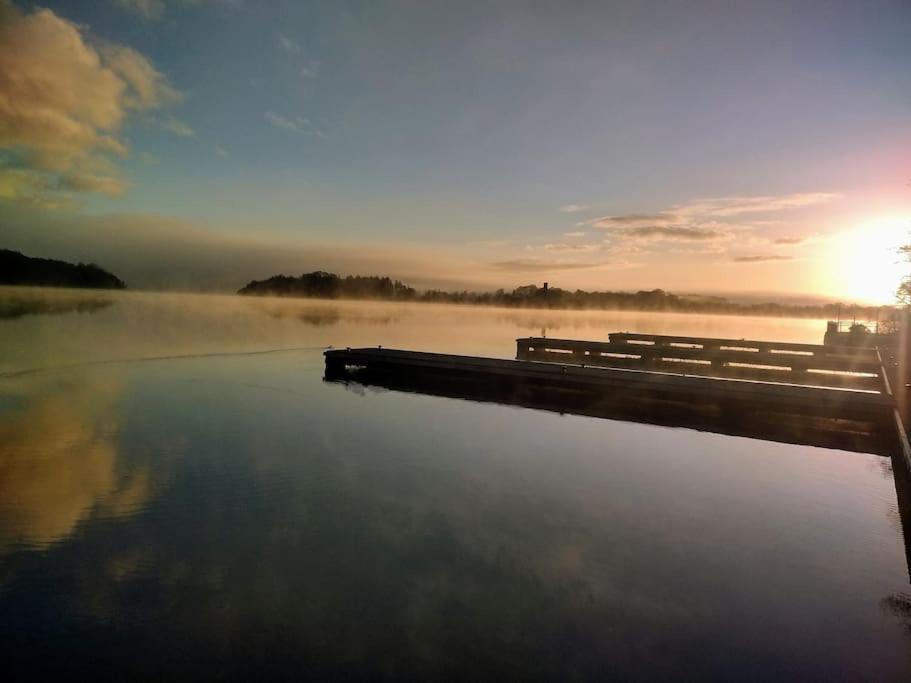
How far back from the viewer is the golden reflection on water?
286 inches

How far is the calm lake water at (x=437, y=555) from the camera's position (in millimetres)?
4676

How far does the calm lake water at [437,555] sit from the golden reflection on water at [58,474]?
0.20 ft

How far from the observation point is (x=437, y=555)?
654cm

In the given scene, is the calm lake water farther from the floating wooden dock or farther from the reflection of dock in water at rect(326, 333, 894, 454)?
the floating wooden dock

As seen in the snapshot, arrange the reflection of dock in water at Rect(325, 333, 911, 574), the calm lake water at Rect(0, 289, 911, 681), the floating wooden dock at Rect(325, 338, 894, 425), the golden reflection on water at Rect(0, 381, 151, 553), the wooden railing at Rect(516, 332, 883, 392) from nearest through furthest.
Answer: the calm lake water at Rect(0, 289, 911, 681) < the golden reflection on water at Rect(0, 381, 151, 553) < the reflection of dock in water at Rect(325, 333, 911, 574) < the floating wooden dock at Rect(325, 338, 894, 425) < the wooden railing at Rect(516, 332, 883, 392)

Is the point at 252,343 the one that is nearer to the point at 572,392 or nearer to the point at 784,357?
the point at 572,392

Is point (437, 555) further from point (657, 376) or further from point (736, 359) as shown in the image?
point (736, 359)

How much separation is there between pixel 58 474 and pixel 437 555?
7.19 metres

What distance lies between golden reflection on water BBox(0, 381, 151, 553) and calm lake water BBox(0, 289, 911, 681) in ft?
0.20

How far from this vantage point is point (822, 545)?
7.26 metres

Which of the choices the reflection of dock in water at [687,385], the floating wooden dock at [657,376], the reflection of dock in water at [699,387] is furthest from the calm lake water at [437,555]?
the floating wooden dock at [657,376]

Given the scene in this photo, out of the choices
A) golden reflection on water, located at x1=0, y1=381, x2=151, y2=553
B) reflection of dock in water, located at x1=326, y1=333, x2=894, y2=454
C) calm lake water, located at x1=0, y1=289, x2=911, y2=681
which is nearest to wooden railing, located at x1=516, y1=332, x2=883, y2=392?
reflection of dock in water, located at x1=326, y1=333, x2=894, y2=454

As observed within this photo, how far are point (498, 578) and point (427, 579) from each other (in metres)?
0.80

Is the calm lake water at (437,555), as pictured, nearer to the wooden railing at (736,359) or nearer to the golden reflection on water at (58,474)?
the golden reflection on water at (58,474)
